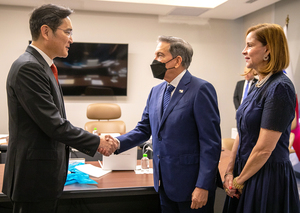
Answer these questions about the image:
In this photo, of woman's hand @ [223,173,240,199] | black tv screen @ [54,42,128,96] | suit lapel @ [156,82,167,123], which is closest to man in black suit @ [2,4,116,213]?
suit lapel @ [156,82,167,123]

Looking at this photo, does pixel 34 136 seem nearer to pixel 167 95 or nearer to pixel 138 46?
pixel 167 95

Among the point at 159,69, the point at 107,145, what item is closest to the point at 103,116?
the point at 107,145

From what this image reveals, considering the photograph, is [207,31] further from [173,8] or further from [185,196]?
[185,196]

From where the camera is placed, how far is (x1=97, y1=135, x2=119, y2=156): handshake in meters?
1.78

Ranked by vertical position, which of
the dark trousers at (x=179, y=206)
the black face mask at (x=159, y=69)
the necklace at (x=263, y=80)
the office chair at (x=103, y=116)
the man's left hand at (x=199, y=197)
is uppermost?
the black face mask at (x=159, y=69)

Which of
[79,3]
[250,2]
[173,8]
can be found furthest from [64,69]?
[250,2]

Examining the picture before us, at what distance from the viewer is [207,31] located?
596cm

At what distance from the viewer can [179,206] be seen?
5.41ft

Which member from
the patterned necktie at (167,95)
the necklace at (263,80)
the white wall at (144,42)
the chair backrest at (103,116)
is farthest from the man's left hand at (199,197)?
the white wall at (144,42)

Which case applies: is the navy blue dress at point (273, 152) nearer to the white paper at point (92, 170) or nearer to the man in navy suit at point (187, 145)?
the man in navy suit at point (187, 145)

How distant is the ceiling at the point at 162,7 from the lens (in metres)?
4.83

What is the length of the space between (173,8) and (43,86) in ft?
13.8

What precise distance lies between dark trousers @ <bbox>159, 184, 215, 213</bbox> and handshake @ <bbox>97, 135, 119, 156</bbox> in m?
0.43

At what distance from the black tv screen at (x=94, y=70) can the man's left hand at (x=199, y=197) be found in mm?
4199
